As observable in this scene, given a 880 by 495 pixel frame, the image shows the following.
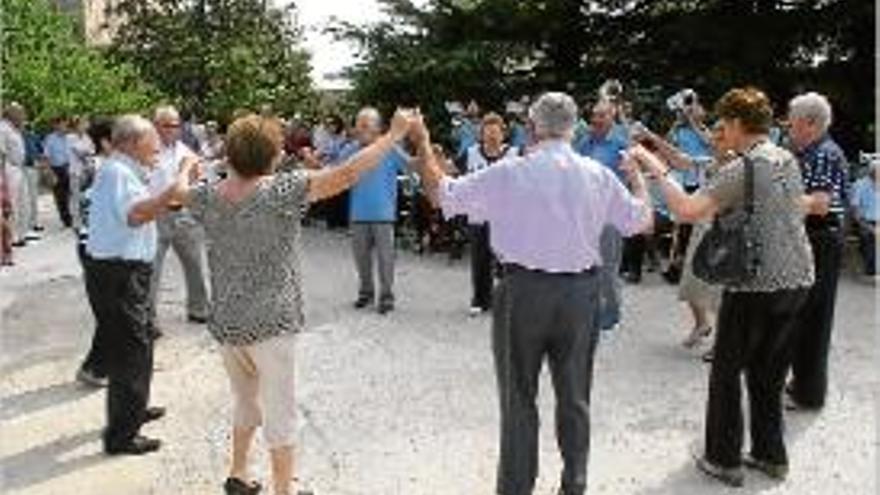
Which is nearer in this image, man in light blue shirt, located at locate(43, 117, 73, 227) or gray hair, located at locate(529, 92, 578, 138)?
gray hair, located at locate(529, 92, 578, 138)

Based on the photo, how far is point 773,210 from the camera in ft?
22.8

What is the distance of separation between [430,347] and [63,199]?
10.3 meters

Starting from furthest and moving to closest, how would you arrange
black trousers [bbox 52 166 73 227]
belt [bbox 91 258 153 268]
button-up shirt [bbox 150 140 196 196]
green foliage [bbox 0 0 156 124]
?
green foliage [bbox 0 0 156 124] < black trousers [bbox 52 166 73 227] < button-up shirt [bbox 150 140 196 196] < belt [bbox 91 258 153 268]

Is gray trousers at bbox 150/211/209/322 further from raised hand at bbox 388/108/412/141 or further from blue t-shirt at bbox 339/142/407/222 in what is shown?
raised hand at bbox 388/108/412/141

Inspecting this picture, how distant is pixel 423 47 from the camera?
1862 centimetres

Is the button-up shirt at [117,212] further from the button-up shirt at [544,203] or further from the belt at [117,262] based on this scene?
the button-up shirt at [544,203]

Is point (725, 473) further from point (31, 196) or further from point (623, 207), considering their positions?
point (31, 196)

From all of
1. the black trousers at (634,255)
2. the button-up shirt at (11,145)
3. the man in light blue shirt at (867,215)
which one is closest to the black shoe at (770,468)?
the black trousers at (634,255)

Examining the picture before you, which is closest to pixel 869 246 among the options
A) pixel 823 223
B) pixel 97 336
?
pixel 823 223

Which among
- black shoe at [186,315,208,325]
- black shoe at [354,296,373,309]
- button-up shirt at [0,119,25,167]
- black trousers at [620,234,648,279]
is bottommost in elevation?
black shoe at [186,315,208,325]

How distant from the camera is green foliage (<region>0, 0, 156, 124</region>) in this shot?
31.9 metres

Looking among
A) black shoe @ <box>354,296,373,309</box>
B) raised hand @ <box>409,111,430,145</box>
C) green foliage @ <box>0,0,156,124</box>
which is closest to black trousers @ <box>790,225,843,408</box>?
raised hand @ <box>409,111,430,145</box>

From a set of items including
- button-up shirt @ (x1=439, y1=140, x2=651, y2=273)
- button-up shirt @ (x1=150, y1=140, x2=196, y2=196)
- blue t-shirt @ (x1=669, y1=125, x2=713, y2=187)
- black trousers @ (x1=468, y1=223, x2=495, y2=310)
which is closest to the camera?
button-up shirt @ (x1=439, y1=140, x2=651, y2=273)

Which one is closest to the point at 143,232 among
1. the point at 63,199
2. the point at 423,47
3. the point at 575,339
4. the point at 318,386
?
the point at 318,386
